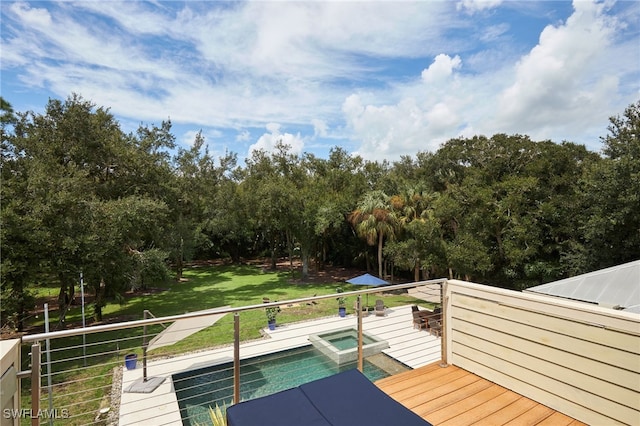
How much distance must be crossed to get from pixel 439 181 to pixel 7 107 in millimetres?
22501

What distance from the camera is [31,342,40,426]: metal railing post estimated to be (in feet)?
6.35

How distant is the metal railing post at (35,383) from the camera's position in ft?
6.35

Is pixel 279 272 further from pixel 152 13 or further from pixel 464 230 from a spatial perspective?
pixel 152 13

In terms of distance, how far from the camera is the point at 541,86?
1115 centimetres

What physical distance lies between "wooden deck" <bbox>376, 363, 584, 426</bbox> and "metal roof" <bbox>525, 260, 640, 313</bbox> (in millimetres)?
3455

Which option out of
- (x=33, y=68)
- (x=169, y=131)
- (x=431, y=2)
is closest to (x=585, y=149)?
(x=431, y=2)

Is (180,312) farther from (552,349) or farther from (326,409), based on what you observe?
(552,349)

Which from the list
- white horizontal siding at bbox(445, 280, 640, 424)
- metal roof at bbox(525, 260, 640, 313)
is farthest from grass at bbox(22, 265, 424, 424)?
metal roof at bbox(525, 260, 640, 313)

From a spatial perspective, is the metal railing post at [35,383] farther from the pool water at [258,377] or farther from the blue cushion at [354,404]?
the pool water at [258,377]

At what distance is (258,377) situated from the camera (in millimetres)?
7805

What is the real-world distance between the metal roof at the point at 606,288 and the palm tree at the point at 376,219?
10.0m

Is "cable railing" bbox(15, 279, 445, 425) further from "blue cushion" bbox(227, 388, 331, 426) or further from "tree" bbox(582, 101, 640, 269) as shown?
"tree" bbox(582, 101, 640, 269)

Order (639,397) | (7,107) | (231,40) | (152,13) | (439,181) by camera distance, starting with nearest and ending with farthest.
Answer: (639,397), (152,13), (231,40), (7,107), (439,181)

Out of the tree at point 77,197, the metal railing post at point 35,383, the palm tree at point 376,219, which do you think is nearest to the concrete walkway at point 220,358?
the metal railing post at point 35,383
